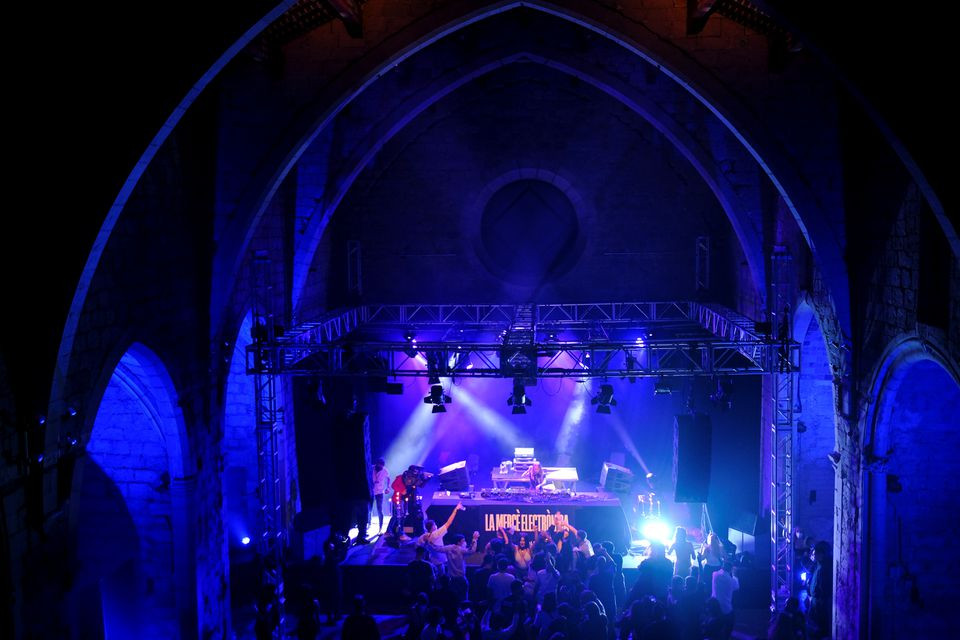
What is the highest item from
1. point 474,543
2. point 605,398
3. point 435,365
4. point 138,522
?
point 435,365

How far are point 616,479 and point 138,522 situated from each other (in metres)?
9.47

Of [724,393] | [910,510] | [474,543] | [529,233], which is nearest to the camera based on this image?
[910,510]

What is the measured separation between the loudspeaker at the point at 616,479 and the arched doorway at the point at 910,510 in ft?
24.1

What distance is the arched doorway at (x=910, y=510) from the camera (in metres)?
10.0

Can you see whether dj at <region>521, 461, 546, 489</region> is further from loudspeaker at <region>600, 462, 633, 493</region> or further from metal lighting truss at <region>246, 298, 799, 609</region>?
metal lighting truss at <region>246, 298, 799, 609</region>

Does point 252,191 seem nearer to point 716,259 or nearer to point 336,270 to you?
point 336,270

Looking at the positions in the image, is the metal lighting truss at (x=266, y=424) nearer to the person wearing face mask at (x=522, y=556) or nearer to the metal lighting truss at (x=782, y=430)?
the person wearing face mask at (x=522, y=556)

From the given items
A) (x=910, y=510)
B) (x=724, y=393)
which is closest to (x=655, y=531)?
(x=724, y=393)

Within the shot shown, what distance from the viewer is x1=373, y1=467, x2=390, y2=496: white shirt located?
17.4 metres

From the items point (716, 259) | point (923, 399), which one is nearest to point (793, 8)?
point (923, 399)

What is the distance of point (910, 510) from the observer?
10148 mm

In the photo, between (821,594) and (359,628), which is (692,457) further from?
(359,628)

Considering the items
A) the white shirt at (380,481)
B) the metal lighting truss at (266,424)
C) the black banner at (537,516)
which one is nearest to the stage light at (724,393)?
the black banner at (537,516)

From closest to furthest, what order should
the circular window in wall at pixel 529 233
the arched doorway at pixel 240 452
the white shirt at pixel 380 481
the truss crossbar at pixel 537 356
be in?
the truss crossbar at pixel 537 356, the arched doorway at pixel 240 452, the white shirt at pixel 380 481, the circular window in wall at pixel 529 233
